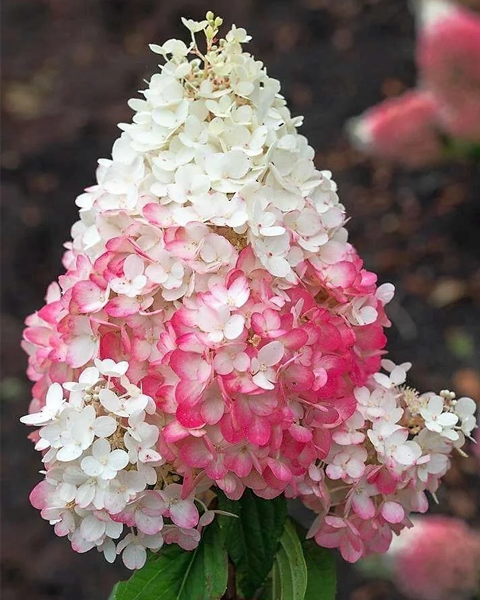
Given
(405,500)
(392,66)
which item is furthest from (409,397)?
(392,66)

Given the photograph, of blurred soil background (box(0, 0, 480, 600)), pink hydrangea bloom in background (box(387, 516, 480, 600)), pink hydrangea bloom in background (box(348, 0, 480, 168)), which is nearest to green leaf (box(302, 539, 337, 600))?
pink hydrangea bloom in background (box(387, 516, 480, 600))

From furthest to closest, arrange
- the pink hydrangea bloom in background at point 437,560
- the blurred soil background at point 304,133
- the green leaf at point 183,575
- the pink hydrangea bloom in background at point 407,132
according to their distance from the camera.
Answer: the pink hydrangea bloom in background at point 407,132 < the blurred soil background at point 304,133 < the pink hydrangea bloom in background at point 437,560 < the green leaf at point 183,575

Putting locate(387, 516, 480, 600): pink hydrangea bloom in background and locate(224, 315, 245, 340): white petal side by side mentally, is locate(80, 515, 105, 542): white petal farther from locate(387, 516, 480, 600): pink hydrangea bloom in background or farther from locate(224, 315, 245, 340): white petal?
locate(387, 516, 480, 600): pink hydrangea bloom in background

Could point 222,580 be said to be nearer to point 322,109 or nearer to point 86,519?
point 86,519

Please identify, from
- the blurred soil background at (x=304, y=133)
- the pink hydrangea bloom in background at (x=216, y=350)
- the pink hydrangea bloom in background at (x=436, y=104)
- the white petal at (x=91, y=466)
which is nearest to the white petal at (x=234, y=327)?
the pink hydrangea bloom in background at (x=216, y=350)

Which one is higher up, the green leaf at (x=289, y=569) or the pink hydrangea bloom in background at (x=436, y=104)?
the pink hydrangea bloom in background at (x=436, y=104)

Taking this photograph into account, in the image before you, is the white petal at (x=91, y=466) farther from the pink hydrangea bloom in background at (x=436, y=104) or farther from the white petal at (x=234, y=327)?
the pink hydrangea bloom in background at (x=436, y=104)

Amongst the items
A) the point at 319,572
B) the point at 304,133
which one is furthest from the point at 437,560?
the point at 304,133

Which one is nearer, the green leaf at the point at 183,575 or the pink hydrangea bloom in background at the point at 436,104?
the green leaf at the point at 183,575
